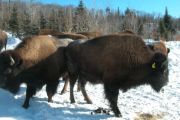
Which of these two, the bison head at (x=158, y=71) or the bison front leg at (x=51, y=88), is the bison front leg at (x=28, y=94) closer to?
the bison front leg at (x=51, y=88)

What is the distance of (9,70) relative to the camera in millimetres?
9531

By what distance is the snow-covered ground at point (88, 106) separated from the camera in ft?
30.5

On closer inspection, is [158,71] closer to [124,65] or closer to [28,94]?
[124,65]

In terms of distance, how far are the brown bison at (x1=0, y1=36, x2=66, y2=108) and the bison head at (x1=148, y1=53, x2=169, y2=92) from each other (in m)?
2.60

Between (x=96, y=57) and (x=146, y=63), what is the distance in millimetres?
1296

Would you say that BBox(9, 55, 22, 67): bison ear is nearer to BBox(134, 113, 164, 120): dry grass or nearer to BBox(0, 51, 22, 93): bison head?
BBox(0, 51, 22, 93): bison head

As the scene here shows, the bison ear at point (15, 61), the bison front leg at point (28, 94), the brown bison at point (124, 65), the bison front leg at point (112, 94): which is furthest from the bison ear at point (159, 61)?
the bison ear at point (15, 61)

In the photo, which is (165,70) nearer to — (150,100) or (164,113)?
(164,113)

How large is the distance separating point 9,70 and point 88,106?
2.40 meters

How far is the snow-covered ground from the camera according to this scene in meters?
9.29

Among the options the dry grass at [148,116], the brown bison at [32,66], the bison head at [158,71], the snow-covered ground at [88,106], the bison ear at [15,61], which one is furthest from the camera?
the dry grass at [148,116]

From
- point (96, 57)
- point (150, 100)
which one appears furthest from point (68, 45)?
point (150, 100)

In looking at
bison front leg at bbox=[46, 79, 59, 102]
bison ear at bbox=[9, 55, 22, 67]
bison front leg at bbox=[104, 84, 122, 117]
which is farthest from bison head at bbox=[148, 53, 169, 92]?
bison ear at bbox=[9, 55, 22, 67]

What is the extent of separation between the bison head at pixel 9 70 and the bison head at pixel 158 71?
10.9 ft
